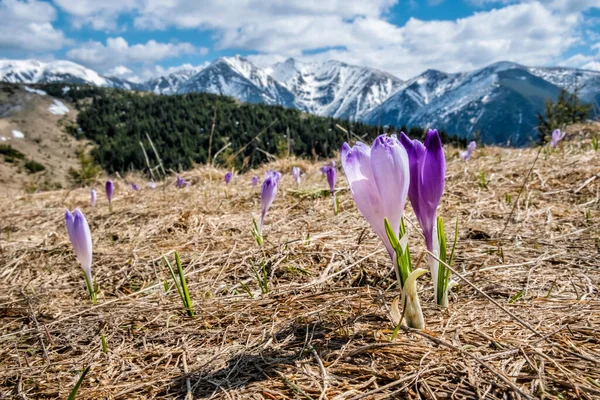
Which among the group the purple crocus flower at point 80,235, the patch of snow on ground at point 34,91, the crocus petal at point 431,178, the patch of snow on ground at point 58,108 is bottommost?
the purple crocus flower at point 80,235


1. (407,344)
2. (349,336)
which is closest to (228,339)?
(349,336)

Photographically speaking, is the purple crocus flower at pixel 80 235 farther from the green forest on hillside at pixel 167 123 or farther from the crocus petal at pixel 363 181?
the green forest on hillside at pixel 167 123

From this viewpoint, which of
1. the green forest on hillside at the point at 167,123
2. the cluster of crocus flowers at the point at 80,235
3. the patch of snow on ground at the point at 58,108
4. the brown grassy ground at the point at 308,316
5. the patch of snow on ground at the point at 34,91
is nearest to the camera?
the brown grassy ground at the point at 308,316

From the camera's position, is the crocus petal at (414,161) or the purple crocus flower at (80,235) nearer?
the crocus petal at (414,161)

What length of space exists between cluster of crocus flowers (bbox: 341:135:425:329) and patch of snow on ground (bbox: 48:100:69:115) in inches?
5289

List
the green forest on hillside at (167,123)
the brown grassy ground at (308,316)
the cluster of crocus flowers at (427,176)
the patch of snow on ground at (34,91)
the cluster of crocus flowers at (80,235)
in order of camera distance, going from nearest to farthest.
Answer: the brown grassy ground at (308,316) → the cluster of crocus flowers at (427,176) → the cluster of crocus flowers at (80,235) → the green forest on hillside at (167,123) → the patch of snow on ground at (34,91)

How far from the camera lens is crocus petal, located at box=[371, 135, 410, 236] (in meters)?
1.01

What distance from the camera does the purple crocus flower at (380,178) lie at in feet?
3.34

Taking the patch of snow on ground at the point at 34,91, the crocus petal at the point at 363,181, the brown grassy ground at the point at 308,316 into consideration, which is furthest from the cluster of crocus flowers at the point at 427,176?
the patch of snow on ground at the point at 34,91

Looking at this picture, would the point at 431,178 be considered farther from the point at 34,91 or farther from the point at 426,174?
the point at 34,91

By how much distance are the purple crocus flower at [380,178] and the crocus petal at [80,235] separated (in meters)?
1.14

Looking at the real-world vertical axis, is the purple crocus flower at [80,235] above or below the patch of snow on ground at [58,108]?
below

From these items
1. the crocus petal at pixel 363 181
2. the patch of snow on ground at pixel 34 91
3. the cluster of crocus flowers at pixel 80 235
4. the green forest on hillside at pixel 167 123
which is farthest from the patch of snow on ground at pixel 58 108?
the crocus petal at pixel 363 181

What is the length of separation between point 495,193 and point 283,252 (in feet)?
6.11
